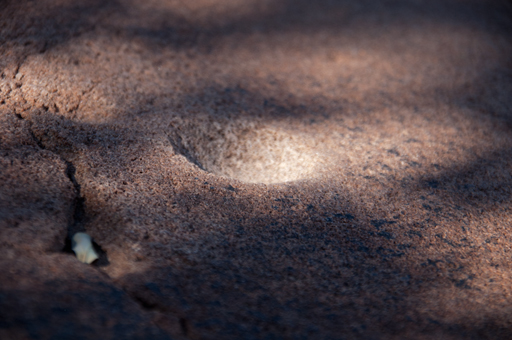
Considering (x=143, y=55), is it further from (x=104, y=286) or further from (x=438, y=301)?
(x=438, y=301)

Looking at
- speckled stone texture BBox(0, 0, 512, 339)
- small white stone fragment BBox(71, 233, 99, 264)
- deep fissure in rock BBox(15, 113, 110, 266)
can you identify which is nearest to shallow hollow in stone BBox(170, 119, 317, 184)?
speckled stone texture BBox(0, 0, 512, 339)

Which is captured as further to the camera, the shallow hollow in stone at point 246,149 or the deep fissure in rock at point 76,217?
the shallow hollow in stone at point 246,149

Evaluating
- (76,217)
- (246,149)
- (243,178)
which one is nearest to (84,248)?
(76,217)

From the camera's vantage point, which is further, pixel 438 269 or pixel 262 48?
pixel 262 48

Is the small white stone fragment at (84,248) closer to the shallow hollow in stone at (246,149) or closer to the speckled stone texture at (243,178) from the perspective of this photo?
the speckled stone texture at (243,178)

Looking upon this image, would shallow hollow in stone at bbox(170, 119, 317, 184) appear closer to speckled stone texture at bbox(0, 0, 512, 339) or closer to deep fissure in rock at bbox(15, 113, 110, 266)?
speckled stone texture at bbox(0, 0, 512, 339)

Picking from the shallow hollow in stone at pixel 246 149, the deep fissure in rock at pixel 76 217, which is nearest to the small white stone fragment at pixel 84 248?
the deep fissure in rock at pixel 76 217

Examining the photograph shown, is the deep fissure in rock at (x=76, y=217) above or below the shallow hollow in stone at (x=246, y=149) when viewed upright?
below

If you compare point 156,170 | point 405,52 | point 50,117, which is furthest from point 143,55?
point 405,52
